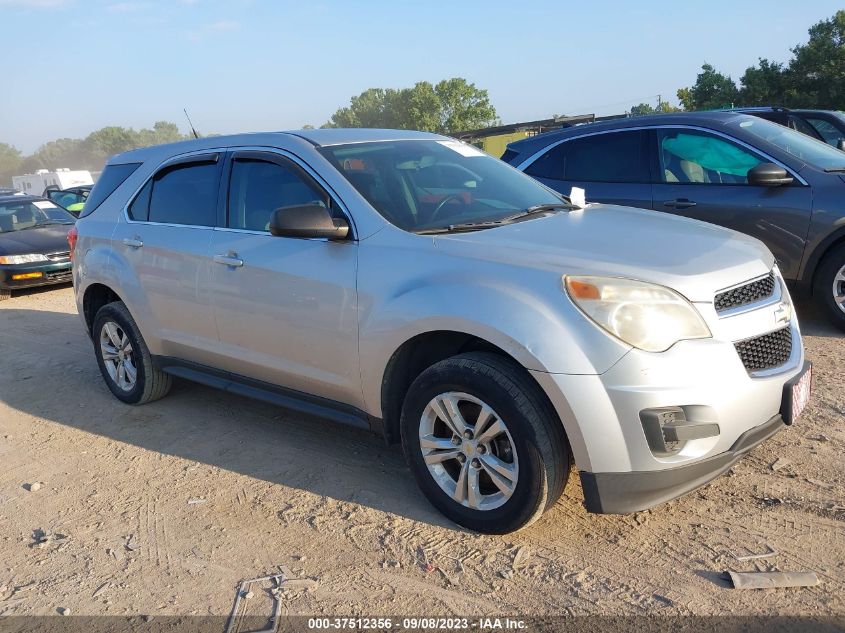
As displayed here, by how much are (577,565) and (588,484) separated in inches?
13.9

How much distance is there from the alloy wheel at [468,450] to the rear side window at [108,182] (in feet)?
10.4

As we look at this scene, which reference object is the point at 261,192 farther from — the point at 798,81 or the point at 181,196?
the point at 798,81

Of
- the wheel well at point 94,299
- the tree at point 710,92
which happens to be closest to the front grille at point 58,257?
the wheel well at point 94,299

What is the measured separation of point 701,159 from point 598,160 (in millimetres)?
901

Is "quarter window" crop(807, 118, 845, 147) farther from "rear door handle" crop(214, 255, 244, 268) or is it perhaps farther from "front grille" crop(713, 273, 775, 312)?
"rear door handle" crop(214, 255, 244, 268)

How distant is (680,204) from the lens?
20.3ft

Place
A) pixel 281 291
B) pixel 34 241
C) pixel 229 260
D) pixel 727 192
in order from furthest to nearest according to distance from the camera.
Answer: pixel 34 241 → pixel 727 192 → pixel 229 260 → pixel 281 291

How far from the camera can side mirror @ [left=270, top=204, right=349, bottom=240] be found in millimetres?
3580

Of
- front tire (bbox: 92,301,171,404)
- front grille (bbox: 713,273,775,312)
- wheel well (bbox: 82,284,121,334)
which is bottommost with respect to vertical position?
front tire (bbox: 92,301,171,404)

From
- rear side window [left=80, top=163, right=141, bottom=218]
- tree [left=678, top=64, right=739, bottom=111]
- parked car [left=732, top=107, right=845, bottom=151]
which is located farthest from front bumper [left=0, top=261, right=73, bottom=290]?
tree [left=678, top=64, right=739, bottom=111]

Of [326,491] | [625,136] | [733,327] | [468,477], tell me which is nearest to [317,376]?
[326,491]

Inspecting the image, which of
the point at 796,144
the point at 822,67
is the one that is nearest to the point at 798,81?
the point at 822,67

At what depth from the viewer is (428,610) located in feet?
9.23

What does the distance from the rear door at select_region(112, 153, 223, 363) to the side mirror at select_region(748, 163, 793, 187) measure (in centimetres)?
396
